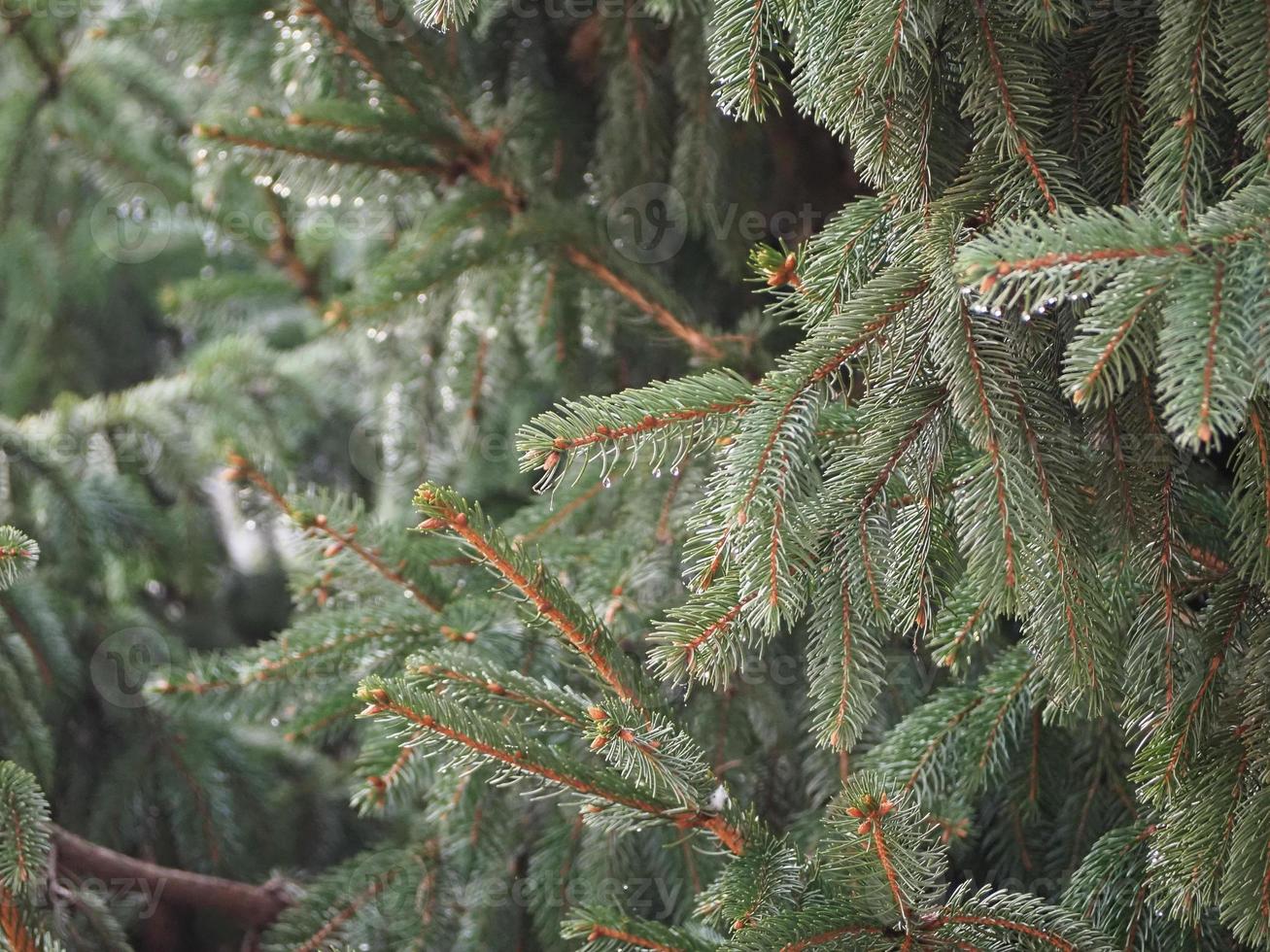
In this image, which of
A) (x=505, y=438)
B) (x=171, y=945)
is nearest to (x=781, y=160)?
(x=505, y=438)

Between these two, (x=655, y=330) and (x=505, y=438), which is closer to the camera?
(x=655, y=330)

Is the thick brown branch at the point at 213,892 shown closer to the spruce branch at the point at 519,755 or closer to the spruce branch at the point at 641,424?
the spruce branch at the point at 519,755

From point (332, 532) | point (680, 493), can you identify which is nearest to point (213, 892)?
point (332, 532)

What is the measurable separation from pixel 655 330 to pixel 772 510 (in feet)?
2.29

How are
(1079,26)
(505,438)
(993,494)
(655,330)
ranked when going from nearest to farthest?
(993,494), (1079,26), (655,330), (505,438)

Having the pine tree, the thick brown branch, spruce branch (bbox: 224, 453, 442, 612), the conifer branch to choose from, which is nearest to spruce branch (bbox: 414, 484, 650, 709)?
the pine tree

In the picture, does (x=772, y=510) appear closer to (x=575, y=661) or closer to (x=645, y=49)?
(x=575, y=661)

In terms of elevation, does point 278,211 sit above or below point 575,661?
above

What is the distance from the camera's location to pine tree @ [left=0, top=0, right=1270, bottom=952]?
776 mm

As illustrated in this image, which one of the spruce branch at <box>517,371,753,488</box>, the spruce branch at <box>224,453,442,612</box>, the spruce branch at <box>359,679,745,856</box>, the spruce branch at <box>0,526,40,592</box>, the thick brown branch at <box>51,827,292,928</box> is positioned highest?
the spruce branch at <box>0,526,40,592</box>

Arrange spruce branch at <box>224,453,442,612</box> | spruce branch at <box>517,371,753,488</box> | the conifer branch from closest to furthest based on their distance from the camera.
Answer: spruce branch at <box>517,371,753,488</box> < spruce branch at <box>224,453,442,612</box> < the conifer branch

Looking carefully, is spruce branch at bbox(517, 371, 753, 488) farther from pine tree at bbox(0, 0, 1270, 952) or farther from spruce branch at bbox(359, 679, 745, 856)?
spruce branch at bbox(359, 679, 745, 856)

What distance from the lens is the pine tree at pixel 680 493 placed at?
2.55 feet

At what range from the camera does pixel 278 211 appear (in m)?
2.02
